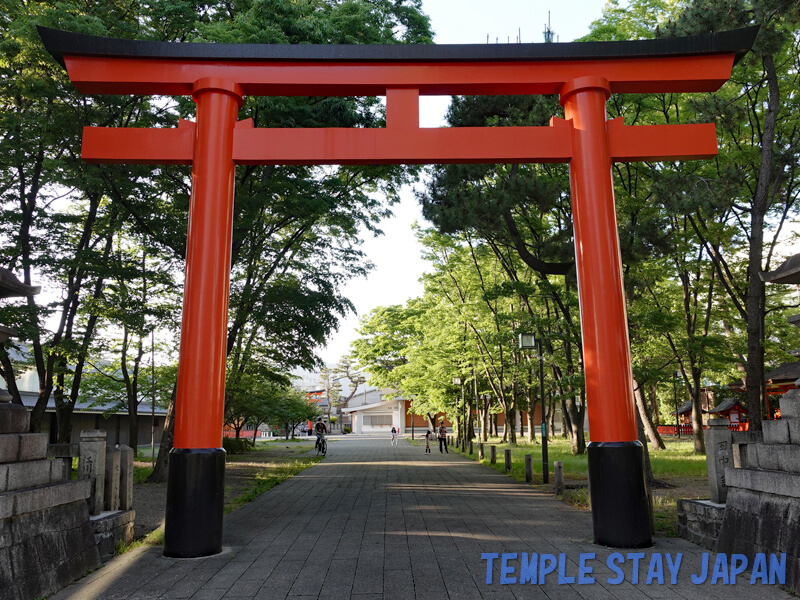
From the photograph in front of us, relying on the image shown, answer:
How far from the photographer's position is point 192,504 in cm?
642

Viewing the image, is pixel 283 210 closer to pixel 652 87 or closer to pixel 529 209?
pixel 529 209

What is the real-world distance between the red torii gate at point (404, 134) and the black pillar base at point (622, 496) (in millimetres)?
119

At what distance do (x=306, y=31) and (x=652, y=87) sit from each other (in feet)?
25.3

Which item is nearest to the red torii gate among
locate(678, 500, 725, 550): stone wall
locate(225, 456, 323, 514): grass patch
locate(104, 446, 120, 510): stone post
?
locate(678, 500, 725, 550): stone wall

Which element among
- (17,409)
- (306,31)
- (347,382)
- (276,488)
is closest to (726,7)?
(306,31)

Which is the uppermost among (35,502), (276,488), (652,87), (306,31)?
(306,31)

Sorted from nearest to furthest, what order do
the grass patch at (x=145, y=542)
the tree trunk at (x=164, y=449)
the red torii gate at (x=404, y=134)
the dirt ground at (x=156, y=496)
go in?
the red torii gate at (x=404, y=134) < the grass patch at (x=145, y=542) < the dirt ground at (x=156, y=496) < the tree trunk at (x=164, y=449)

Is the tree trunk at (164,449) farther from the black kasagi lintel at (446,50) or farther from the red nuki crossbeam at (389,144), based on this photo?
the black kasagi lintel at (446,50)

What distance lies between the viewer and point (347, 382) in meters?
Answer: 107

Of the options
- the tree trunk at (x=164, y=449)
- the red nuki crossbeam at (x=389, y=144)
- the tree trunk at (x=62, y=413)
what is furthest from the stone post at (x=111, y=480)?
the tree trunk at (x=62, y=413)

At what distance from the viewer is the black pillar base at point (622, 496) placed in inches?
255

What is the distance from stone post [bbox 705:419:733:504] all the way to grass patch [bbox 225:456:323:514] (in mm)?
7790

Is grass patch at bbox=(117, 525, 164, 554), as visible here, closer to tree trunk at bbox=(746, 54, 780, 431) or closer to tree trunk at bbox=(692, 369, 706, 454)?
tree trunk at bbox=(746, 54, 780, 431)

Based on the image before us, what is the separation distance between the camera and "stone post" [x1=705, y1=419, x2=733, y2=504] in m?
6.89
